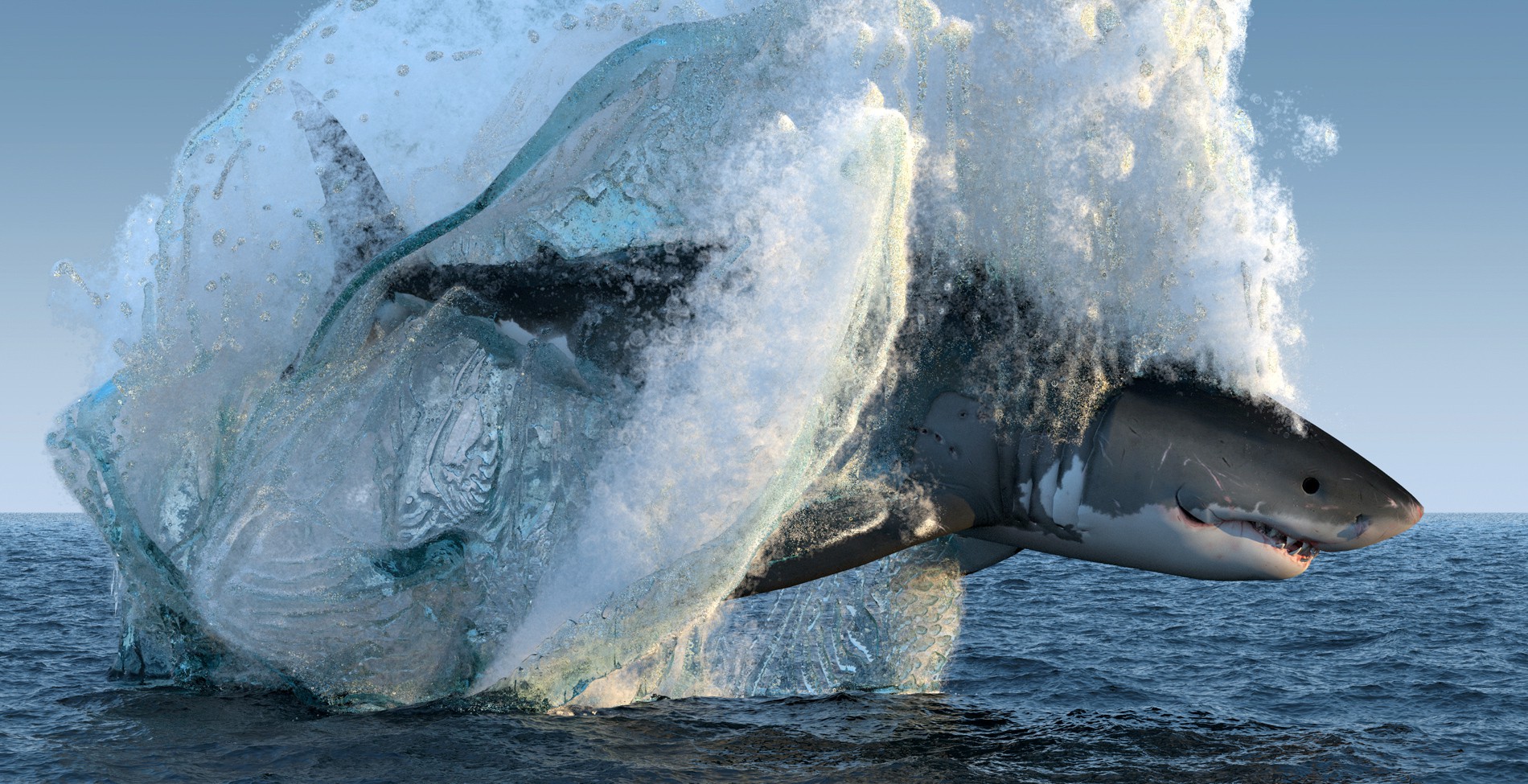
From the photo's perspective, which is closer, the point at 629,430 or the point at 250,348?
the point at 629,430

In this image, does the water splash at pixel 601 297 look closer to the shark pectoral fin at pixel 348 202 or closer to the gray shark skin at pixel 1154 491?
the shark pectoral fin at pixel 348 202

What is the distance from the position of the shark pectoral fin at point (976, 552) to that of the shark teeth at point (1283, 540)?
2.00m

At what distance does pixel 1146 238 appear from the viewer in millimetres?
6730

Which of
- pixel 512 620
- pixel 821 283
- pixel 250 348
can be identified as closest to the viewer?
pixel 821 283

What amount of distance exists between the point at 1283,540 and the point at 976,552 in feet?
7.99

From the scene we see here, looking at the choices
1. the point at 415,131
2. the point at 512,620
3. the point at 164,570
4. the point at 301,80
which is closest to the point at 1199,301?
the point at 512,620

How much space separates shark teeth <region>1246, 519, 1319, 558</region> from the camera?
6.84m

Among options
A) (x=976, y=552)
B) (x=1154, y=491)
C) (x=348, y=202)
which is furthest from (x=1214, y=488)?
(x=348, y=202)

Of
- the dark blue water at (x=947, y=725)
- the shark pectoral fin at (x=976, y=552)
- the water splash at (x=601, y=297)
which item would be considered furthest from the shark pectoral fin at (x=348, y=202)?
the shark pectoral fin at (x=976, y=552)

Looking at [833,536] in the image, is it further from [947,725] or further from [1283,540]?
[1283,540]

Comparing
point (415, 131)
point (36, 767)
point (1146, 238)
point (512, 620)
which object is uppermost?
point (415, 131)

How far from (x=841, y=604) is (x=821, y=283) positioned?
4122mm

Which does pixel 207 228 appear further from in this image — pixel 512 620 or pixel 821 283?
pixel 821 283

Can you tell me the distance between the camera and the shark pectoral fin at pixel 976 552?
8.48 metres
